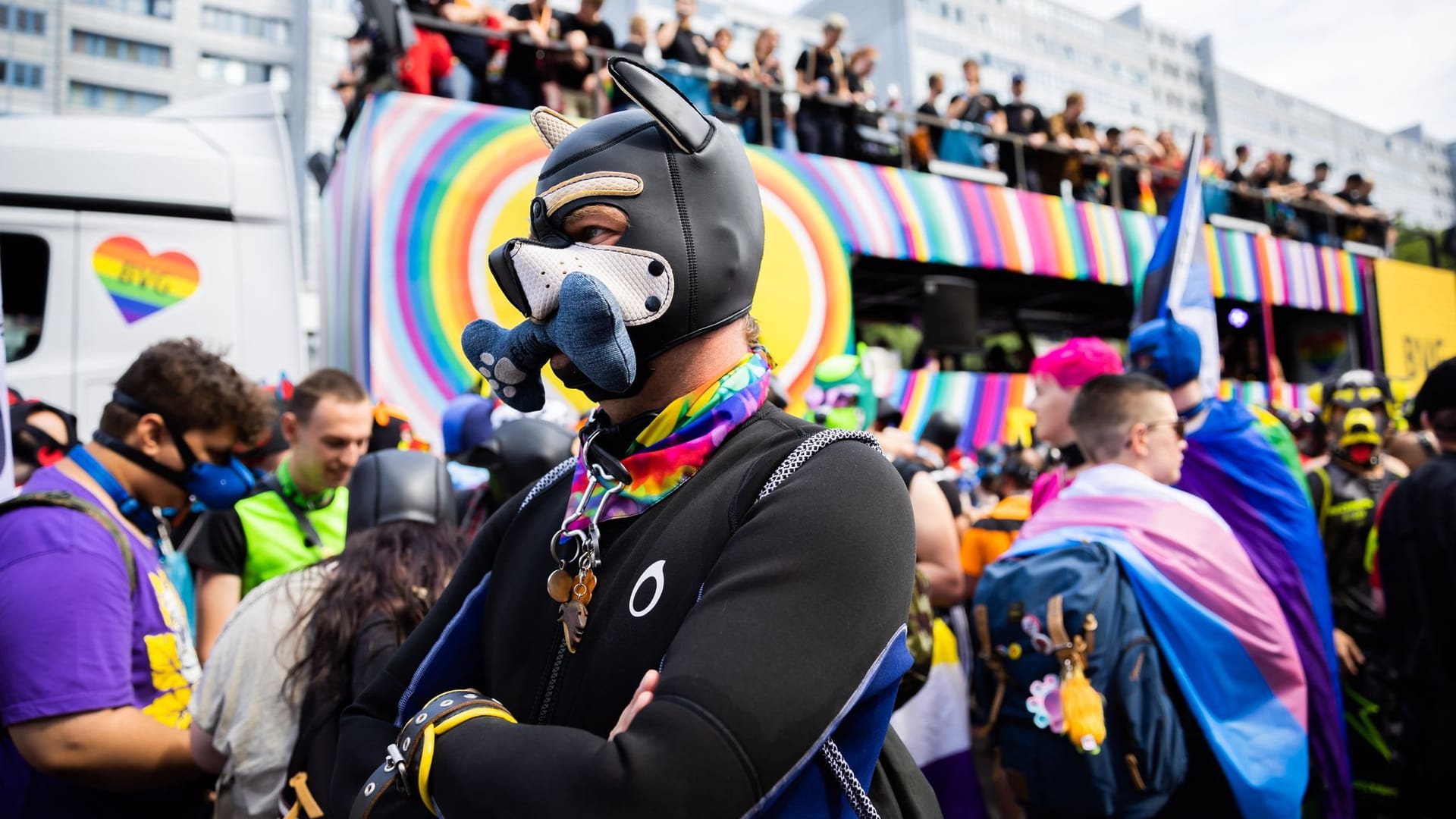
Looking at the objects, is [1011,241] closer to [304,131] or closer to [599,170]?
[599,170]

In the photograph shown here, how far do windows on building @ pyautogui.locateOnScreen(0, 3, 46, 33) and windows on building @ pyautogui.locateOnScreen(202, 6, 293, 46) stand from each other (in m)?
6.21

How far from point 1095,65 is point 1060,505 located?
6657 cm

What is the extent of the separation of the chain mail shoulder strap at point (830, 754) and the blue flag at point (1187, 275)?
13.7 ft

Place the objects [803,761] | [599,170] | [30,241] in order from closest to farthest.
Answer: [803,761] → [599,170] → [30,241]

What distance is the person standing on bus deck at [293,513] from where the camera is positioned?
3.14 m

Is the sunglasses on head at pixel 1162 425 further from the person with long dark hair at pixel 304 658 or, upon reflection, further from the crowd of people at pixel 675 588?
the person with long dark hair at pixel 304 658

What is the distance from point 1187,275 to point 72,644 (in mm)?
5112

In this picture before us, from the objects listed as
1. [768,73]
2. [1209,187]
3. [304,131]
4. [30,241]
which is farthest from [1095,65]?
[30,241]

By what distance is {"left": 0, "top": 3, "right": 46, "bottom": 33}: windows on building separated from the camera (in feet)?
119

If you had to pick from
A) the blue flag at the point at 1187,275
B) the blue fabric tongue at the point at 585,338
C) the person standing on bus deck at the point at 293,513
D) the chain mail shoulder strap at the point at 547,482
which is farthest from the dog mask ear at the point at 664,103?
the blue flag at the point at 1187,275

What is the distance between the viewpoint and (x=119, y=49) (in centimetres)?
3859

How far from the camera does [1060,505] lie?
2.96 meters

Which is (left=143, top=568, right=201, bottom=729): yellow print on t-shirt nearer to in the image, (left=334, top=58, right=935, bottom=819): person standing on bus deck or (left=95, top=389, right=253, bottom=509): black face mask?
(left=95, top=389, right=253, bottom=509): black face mask

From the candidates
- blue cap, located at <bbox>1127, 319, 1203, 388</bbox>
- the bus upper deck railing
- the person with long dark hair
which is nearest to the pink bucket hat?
blue cap, located at <bbox>1127, 319, 1203, 388</bbox>
